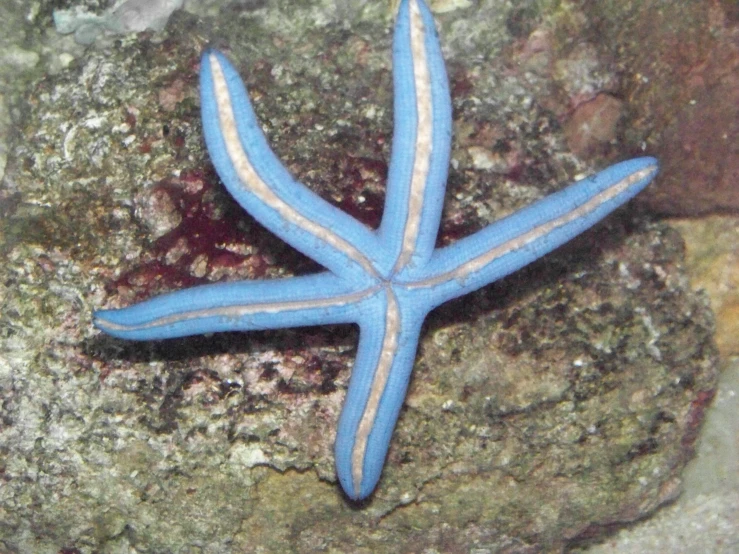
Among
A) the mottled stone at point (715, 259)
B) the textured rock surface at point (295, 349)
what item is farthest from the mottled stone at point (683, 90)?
the textured rock surface at point (295, 349)

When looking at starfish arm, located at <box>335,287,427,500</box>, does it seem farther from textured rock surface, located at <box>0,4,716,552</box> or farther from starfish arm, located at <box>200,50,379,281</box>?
textured rock surface, located at <box>0,4,716,552</box>

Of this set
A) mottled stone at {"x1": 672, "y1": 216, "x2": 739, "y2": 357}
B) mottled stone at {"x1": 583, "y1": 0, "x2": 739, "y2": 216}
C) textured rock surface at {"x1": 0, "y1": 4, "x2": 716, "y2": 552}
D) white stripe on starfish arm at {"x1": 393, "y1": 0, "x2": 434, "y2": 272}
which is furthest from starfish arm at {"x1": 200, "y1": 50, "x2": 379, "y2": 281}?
mottled stone at {"x1": 672, "y1": 216, "x2": 739, "y2": 357}

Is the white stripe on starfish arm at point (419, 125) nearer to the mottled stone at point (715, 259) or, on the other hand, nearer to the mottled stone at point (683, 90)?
the mottled stone at point (683, 90)

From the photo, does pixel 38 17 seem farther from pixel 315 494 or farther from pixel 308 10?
pixel 315 494

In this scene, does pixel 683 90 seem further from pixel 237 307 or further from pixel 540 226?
pixel 237 307

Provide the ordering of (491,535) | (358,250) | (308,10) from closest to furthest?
(358,250) < (491,535) < (308,10)

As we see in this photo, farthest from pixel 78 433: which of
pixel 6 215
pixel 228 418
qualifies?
pixel 6 215
